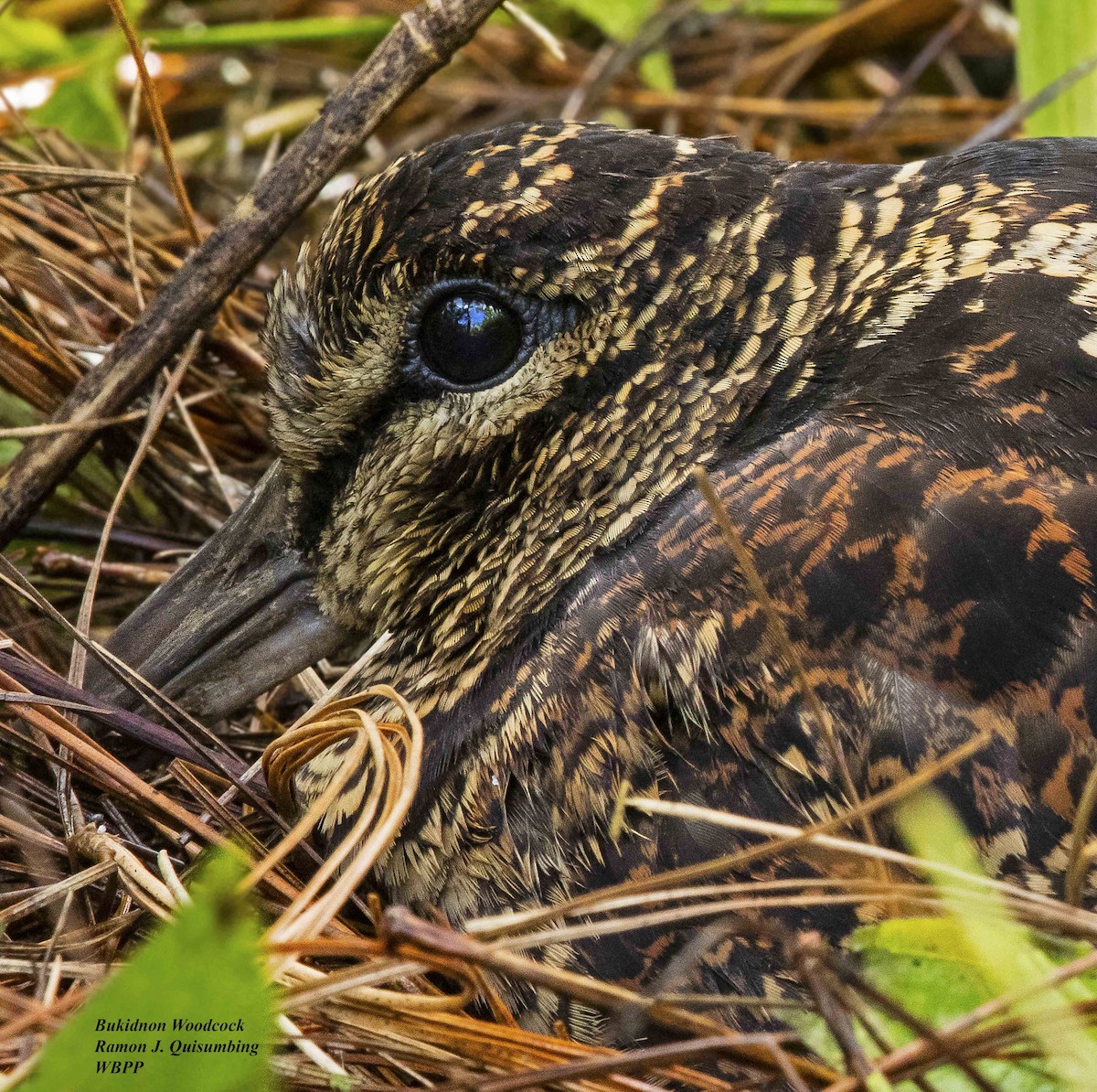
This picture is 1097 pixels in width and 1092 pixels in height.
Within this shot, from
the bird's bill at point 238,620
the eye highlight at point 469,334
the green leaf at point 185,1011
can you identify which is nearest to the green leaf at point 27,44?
the bird's bill at point 238,620

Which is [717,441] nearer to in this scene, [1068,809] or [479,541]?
[479,541]

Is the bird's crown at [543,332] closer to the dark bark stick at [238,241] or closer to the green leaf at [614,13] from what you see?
the dark bark stick at [238,241]

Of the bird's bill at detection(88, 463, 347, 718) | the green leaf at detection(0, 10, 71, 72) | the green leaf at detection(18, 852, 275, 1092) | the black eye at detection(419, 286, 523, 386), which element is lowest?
the green leaf at detection(18, 852, 275, 1092)

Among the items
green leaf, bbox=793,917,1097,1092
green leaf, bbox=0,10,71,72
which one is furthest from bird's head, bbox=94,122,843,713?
green leaf, bbox=0,10,71,72

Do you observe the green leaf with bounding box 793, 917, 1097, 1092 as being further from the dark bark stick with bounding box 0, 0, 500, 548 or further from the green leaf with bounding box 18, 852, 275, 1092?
the dark bark stick with bounding box 0, 0, 500, 548

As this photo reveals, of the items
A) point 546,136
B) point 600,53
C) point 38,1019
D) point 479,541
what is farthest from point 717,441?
point 600,53

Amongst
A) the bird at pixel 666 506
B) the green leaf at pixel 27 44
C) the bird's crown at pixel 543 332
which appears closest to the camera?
the bird at pixel 666 506
